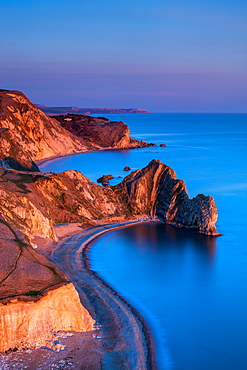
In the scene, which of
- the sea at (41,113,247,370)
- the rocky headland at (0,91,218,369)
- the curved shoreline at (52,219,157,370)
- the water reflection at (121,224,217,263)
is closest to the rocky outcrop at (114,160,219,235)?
the rocky headland at (0,91,218,369)

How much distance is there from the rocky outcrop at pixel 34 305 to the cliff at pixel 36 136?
40.4 m

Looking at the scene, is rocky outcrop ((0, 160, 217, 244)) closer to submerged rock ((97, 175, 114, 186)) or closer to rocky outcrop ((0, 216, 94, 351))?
rocky outcrop ((0, 216, 94, 351))

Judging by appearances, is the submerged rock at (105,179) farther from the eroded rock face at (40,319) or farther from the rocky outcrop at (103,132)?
the rocky outcrop at (103,132)

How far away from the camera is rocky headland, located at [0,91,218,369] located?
1886cm

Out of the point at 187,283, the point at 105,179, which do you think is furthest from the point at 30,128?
the point at 187,283

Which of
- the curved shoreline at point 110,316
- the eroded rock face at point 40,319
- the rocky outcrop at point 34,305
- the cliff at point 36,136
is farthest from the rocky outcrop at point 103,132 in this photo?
the eroded rock face at point 40,319

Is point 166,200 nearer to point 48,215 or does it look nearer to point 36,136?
point 48,215

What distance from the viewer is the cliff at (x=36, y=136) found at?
6513cm

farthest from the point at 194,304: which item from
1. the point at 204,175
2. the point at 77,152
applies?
the point at 77,152

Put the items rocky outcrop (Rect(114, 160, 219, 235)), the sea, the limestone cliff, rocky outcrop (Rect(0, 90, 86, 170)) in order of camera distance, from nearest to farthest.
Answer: the limestone cliff, the sea, rocky outcrop (Rect(114, 160, 219, 235)), rocky outcrop (Rect(0, 90, 86, 170))

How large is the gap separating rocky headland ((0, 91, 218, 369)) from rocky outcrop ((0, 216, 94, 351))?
4 centimetres

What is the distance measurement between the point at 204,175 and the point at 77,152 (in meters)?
42.9

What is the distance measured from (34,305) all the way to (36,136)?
7804cm

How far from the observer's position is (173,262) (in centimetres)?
3384
